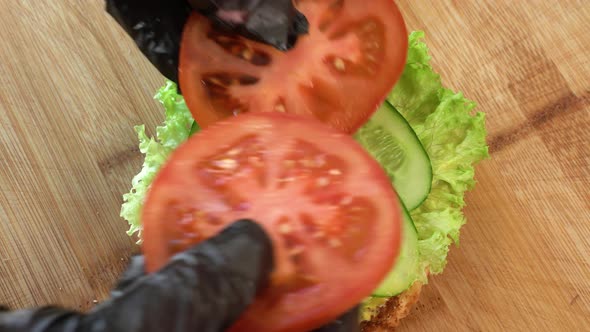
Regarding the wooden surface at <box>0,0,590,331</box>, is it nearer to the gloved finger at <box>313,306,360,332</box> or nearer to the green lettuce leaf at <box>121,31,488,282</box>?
the green lettuce leaf at <box>121,31,488,282</box>

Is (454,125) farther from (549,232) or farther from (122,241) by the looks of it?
(122,241)

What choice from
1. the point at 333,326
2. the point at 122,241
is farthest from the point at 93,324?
the point at 122,241

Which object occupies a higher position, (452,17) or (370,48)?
(370,48)

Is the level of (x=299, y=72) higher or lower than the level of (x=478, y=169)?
higher

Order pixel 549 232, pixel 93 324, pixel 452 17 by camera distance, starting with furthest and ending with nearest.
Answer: pixel 452 17, pixel 549 232, pixel 93 324

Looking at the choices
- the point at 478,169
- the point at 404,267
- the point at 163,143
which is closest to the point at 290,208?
the point at 404,267

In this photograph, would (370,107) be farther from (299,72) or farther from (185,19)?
(185,19)
